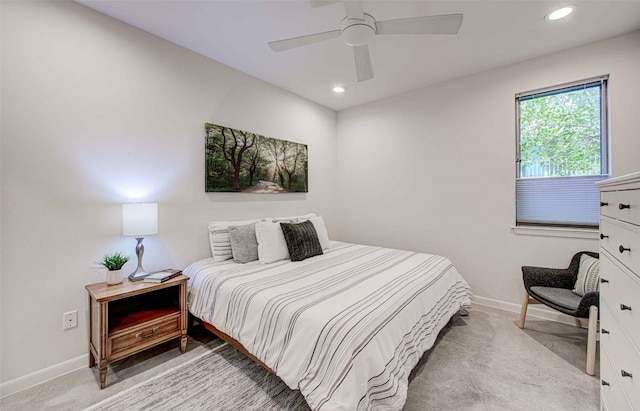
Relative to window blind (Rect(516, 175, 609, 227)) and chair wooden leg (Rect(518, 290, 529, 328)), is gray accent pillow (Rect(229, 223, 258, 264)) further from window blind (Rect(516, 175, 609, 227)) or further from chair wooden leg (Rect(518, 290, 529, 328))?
Answer: window blind (Rect(516, 175, 609, 227))

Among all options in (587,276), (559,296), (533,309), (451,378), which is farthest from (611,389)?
(533,309)

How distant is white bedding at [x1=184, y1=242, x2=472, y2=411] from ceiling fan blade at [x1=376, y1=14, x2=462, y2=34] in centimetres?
180

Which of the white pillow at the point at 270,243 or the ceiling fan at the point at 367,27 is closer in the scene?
the ceiling fan at the point at 367,27

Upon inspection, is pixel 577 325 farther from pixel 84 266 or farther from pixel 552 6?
pixel 84 266

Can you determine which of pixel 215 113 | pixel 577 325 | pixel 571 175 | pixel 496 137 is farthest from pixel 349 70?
pixel 577 325

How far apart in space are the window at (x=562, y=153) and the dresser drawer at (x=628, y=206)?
1.92m

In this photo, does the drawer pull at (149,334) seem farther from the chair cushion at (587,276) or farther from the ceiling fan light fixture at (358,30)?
the chair cushion at (587,276)

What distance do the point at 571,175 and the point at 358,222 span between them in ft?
8.52

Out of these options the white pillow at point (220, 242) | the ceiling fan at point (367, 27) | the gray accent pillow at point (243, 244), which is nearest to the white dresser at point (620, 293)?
the ceiling fan at point (367, 27)

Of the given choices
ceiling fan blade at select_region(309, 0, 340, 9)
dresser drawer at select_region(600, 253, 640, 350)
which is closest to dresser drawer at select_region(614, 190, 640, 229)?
dresser drawer at select_region(600, 253, 640, 350)

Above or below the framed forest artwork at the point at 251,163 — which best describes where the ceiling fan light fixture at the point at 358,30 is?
above

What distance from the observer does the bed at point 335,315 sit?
1.33 metres

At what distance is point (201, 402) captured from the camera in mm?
1675

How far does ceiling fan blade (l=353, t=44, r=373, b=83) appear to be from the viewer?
2014 mm
